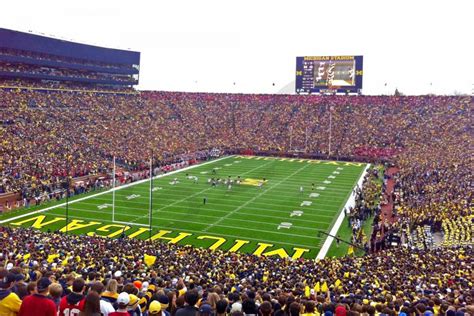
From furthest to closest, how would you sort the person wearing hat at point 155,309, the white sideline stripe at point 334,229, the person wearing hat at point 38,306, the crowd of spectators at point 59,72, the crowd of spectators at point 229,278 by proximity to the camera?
the crowd of spectators at point 59,72, the white sideline stripe at point 334,229, the crowd of spectators at point 229,278, the person wearing hat at point 155,309, the person wearing hat at point 38,306

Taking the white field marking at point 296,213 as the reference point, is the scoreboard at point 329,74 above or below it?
above

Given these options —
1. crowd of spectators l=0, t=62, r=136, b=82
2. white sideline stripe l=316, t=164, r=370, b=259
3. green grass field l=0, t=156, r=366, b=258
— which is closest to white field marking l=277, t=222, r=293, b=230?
green grass field l=0, t=156, r=366, b=258

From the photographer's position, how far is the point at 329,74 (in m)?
61.6

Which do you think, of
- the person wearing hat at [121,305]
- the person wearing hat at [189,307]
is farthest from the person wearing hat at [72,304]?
the person wearing hat at [189,307]

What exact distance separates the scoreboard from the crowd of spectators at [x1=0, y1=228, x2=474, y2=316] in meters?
46.8

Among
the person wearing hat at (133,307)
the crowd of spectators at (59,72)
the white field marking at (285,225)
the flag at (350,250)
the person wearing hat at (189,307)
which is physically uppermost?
the crowd of spectators at (59,72)

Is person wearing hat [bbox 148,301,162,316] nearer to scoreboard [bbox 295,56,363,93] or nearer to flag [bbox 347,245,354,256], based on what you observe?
flag [bbox 347,245,354,256]

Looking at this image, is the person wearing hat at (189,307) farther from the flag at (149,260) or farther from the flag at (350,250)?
the flag at (350,250)

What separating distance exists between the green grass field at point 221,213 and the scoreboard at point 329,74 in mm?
24522

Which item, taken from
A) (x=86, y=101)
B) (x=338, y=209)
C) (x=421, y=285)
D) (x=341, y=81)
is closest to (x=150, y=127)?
(x=86, y=101)

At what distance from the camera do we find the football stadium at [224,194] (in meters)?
8.25

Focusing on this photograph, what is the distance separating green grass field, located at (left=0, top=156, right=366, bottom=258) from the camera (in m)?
22.5

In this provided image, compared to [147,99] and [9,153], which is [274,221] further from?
[147,99]

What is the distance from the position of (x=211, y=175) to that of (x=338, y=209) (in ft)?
44.8
